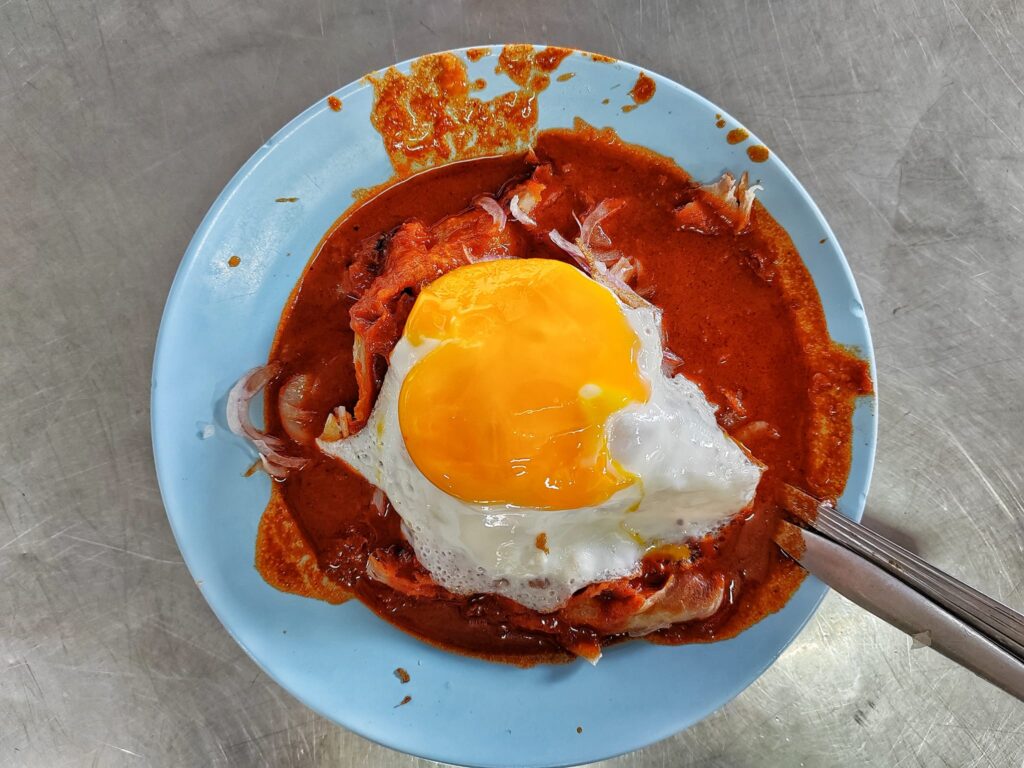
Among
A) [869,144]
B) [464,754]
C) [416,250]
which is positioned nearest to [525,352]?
[416,250]

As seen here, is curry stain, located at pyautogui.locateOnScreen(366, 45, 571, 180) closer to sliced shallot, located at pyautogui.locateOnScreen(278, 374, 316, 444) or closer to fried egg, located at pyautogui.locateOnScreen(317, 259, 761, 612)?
fried egg, located at pyautogui.locateOnScreen(317, 259, 761, 612)

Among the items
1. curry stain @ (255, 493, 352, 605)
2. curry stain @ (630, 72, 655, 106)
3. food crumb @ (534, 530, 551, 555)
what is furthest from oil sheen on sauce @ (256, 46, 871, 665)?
food crumb @ (534, 530, 551, 555)

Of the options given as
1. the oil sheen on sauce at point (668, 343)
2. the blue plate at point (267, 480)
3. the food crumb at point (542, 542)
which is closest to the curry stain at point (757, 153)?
the blue plate at point (267, 480)

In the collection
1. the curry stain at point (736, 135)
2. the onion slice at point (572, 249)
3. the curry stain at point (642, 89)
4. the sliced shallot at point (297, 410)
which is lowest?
the sliced shallot at point (297, 410)

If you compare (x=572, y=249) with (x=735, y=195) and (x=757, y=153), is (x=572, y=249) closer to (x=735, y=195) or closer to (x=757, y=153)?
(x=735, y=195)

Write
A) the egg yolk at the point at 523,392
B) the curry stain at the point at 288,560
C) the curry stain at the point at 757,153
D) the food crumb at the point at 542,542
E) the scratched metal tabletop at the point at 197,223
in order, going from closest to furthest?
the egg yolk at the point at 523,392
the food crumb at the point at 542,542
the curry stain at the point at 757,153
the curry stain at the point at 288,560
the scratched metal tabletop at the point at 197,223

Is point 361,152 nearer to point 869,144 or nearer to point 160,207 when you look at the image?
point 160,207

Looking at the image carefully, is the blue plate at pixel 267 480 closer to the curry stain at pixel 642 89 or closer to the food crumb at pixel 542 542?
the curry stain at pixel 642 89
